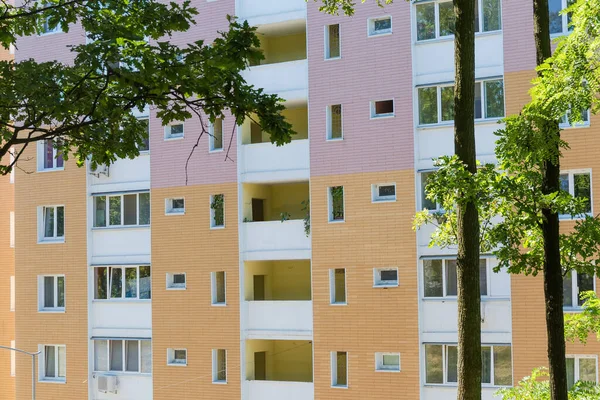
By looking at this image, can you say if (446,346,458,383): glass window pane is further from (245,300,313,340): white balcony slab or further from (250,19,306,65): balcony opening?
(250,19,306,65): balcony opening

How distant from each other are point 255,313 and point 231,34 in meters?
20.3

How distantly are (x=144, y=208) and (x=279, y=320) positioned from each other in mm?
5585

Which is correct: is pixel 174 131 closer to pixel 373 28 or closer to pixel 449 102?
pixel 373 28

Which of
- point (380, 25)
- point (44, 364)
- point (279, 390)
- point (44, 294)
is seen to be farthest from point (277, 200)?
point (44, 364)

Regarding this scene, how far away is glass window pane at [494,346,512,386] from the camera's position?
2594 centimetres

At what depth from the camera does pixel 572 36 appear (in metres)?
11.4

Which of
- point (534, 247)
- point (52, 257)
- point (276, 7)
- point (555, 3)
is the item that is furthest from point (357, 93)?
point (534, 247)

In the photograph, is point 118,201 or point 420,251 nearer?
point 420,251

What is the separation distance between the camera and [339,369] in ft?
92.4

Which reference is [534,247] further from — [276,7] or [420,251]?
[276,7]

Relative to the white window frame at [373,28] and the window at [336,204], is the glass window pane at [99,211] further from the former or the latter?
the white window frame at [373,28]

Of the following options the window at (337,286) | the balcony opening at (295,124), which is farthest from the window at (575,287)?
the balcony opening at (295,124)

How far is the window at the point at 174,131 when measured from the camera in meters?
30.7

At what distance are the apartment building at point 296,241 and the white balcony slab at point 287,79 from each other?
0.18 ft
